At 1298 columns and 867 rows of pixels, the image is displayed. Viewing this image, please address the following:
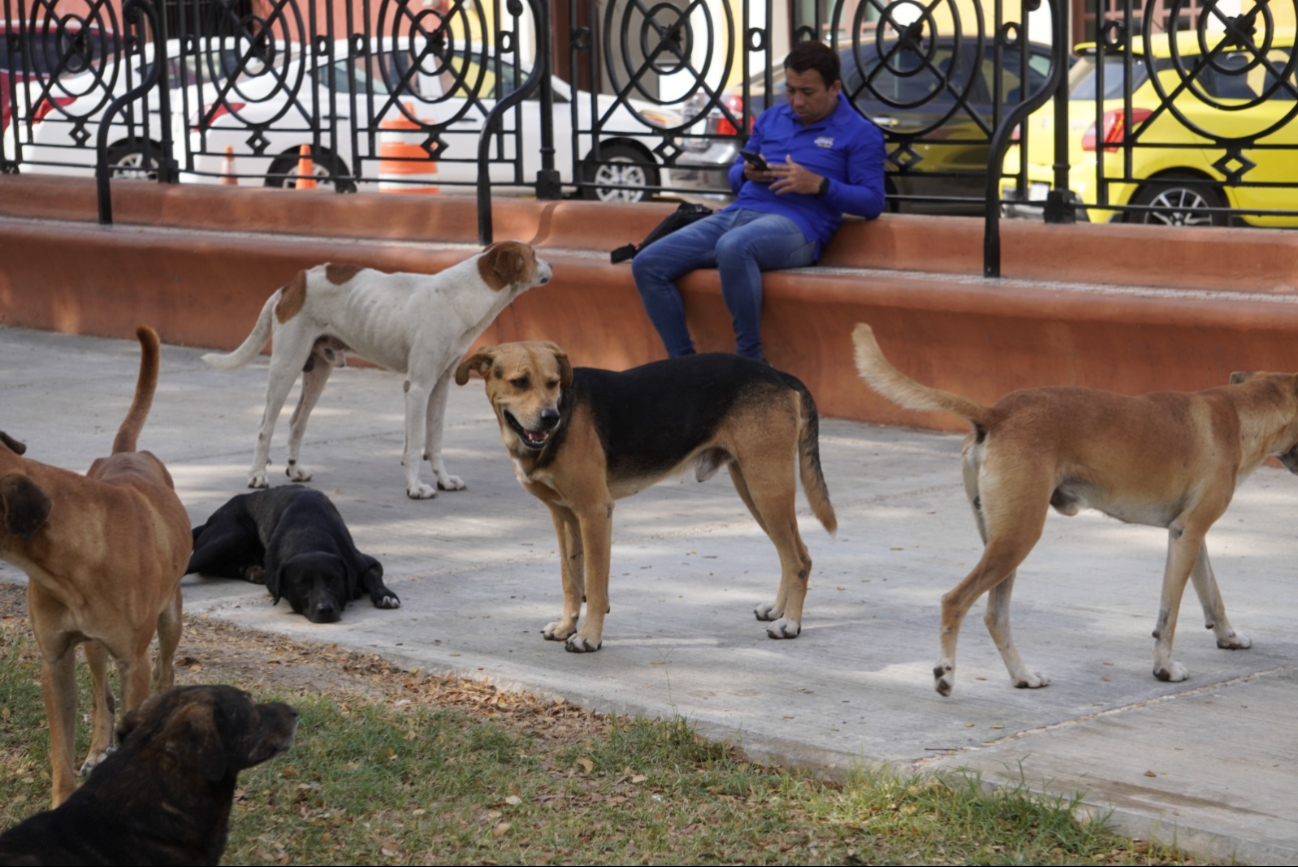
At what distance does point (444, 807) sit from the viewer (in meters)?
4.51

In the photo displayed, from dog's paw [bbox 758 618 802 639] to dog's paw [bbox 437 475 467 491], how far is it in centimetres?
280

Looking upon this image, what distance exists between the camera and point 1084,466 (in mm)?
5199

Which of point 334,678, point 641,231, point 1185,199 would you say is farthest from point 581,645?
point 1185,199

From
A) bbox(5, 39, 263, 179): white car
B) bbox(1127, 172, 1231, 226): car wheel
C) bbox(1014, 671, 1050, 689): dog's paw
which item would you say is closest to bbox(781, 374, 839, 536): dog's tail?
bbox(1014, 671, 1050, 689): dog's paw

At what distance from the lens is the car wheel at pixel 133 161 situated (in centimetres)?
1391

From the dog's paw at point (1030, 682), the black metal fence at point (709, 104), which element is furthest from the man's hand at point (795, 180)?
the dog's paw at point (1030, 682)

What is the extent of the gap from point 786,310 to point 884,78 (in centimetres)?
623

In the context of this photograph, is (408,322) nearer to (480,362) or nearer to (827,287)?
(480,362)

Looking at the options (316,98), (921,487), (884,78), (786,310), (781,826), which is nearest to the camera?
(781,826)

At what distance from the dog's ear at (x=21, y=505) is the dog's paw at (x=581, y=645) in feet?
6.73

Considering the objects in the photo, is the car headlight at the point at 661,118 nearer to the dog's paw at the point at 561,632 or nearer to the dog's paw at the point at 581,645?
the dog's paw at the point at 561,632

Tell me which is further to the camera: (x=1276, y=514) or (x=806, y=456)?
(x=1276, y=514)

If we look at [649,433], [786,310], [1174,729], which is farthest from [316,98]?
[1174,729]

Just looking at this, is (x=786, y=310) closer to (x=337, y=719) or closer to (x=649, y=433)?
(x=649, y=433)
